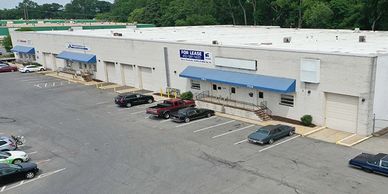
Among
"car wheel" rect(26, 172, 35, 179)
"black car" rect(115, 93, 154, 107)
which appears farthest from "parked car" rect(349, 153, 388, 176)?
"black car" rect(115, 93, 154, 107)

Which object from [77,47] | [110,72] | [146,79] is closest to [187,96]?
[146,79]

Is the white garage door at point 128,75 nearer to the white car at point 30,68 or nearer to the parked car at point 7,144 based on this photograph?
the white car at point 30,68

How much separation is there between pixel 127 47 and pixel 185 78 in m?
10.7

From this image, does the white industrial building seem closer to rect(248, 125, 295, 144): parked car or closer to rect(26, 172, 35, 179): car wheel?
rect(248, 125, 295, 144): parked car

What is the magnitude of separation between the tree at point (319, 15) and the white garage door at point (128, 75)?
37969 millimetres

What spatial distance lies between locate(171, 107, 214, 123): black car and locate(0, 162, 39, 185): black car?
12.3 metres

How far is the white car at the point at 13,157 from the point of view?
2448cm

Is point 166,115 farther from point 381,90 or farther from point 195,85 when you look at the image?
point 381,90

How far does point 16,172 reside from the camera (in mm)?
22188

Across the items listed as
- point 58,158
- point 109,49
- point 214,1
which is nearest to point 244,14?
point 214,1

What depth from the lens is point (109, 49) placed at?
50969 mm

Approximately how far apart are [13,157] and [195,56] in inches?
777

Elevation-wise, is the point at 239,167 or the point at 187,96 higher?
the point at 187,96

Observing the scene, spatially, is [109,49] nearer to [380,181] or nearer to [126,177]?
[126,177]
